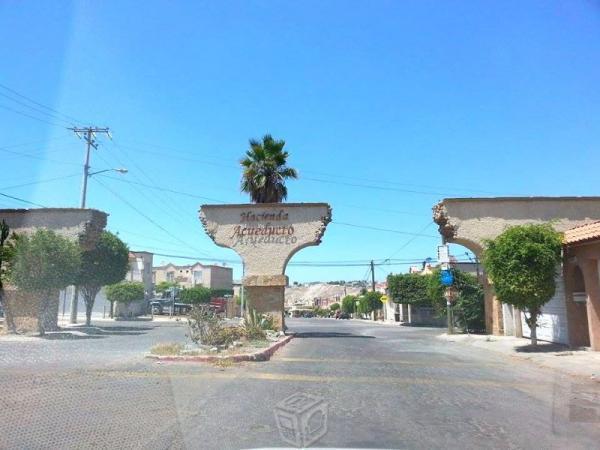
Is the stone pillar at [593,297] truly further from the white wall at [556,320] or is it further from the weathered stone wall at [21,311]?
the weathered stone wall at [21,311]

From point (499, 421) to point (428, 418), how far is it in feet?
3.28

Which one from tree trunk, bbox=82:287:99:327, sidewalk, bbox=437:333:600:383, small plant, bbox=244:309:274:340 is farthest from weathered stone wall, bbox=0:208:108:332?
sidewalk, bbox=437:333:600:383

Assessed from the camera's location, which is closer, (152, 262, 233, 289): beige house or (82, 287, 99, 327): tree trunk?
(82, 287, 99, 327): tree trunk

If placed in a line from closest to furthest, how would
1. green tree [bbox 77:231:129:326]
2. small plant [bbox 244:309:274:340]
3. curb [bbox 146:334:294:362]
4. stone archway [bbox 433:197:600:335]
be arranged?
1. curb [bbox 146:334:294:362]
2. small plant [bbox 244:309:274:340]
3. stone archway [bbox 433:197:600:335]
4. green tree [bbox 77:231:129:326]

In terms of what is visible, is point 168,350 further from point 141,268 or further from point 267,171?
point 141,268

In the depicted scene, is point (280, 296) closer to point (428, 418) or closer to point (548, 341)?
point (548, 341)

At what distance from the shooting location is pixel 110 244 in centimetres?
3616

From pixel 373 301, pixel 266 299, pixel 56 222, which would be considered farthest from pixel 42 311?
pixel 373 301

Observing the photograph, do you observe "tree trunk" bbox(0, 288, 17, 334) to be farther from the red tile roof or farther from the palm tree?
the red tile roof

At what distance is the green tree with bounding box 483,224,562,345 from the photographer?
18297 millimetres

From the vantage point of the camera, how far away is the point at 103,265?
117 ft

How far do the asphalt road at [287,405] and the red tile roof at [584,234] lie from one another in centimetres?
544

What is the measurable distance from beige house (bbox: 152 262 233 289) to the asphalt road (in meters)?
80.1

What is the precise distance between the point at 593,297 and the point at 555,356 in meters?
2.54
